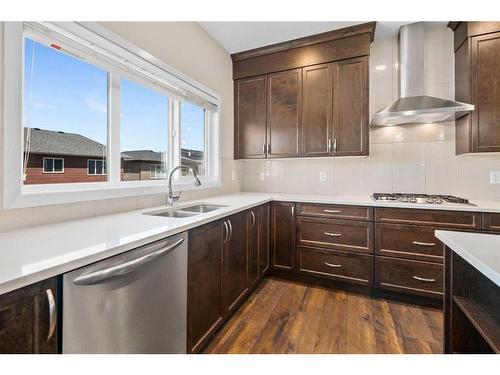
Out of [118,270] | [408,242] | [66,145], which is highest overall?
[66,145]

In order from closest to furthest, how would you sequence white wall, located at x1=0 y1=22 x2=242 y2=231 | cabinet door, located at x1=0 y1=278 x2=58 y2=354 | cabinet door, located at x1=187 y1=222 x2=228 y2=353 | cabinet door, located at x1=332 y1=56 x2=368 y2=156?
cabinet door, located at x1=0 y1=278 x2=58 y2=354 < white wall, located at x1=0 y1=22 x2=242 y2=231 < cabinet door, located at x1=187 y1=222 x2=228 y2=353 < cabinet door, located at x1=332 y1=56 x2=368 y2=156

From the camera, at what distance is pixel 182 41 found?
7.12 feet

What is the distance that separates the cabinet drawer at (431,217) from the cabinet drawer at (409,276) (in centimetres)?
35

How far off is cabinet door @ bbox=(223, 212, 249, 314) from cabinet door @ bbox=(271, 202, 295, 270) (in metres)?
0.60

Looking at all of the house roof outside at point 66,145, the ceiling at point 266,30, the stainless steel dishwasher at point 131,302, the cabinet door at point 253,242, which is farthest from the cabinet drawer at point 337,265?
the ceiling at point 266,30

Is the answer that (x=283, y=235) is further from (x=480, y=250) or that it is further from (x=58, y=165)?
(x=58, y=165)

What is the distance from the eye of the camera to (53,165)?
4.54 ft

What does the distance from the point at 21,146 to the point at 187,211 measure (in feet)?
3.64

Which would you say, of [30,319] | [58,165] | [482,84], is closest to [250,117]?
[58,165]

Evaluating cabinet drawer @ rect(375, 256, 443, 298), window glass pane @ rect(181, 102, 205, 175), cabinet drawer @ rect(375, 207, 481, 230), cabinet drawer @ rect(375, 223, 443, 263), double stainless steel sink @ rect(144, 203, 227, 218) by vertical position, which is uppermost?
window glass pane @ rect(181, 102, 205, 175)

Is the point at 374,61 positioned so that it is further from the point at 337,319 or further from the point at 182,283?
the point at 182,283

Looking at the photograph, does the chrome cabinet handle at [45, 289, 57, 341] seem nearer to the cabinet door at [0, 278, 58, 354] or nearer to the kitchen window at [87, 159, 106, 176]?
the cabinet door at [0, 278, 58, 354]

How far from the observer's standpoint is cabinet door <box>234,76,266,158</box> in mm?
2910

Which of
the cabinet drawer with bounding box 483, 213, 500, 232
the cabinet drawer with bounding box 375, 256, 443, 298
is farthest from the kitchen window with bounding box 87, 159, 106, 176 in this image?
the cabinet drawer with bounding box 483, 213, 500, 232
